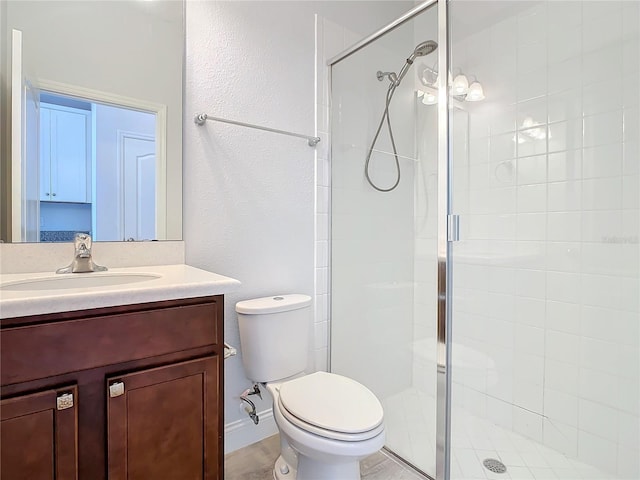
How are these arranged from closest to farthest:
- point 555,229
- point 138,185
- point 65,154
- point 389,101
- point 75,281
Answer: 1. point 75,281
2. point 65,154
3. point 138,185
4. point 555,229
5. point 389,101

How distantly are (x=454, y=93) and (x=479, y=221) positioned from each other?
639mm

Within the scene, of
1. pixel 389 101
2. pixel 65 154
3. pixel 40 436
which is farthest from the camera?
pixel 389 101

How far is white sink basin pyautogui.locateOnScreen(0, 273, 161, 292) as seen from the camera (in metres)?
1.03

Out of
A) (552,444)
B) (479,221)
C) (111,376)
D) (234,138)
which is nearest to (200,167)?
(234,138)

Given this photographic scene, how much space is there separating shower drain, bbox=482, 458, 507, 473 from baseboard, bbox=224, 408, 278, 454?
99 cm

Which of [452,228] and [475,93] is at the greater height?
[475,93]

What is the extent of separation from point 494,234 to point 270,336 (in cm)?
123

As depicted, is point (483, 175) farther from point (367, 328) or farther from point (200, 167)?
point (200, 167)

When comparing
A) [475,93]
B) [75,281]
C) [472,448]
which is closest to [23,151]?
[75,281]

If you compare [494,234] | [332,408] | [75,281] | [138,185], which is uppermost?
[138,185]

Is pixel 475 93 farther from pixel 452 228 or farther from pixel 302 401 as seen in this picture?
pixel 302 401

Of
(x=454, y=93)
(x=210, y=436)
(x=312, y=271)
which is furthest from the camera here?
(x=312, y=271)

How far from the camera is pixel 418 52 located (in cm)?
173

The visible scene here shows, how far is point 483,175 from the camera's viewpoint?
183cm
